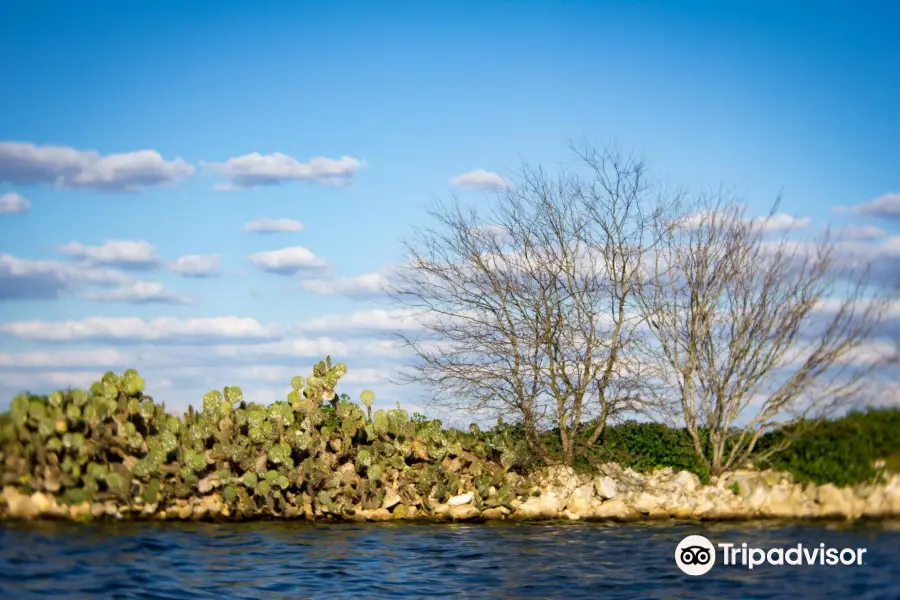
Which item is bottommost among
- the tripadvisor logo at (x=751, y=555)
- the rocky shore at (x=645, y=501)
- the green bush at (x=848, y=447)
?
the tripadvisor logo at (x=751, y=555)

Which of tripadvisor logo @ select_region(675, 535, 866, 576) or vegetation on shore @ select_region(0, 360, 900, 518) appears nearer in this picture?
tripadvisor logo @ select_region(675, 535, 866, 576)

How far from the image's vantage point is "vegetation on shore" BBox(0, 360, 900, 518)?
11.7m

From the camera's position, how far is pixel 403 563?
10.4 m

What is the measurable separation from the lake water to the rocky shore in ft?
2.26

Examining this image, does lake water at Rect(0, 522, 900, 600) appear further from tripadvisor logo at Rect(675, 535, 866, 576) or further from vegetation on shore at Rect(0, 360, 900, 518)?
vegetation on shore at Rect(0, 360, 900, 518)

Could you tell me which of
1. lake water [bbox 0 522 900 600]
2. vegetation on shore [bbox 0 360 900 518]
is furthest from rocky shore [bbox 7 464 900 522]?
lake water [bbox 0 522 900 600]

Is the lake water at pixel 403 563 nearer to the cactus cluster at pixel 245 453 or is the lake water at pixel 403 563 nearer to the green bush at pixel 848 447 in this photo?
the cactus cluster at pixel 245 453

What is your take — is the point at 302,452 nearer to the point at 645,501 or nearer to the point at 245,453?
the point at 245,453

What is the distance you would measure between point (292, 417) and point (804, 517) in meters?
7.89

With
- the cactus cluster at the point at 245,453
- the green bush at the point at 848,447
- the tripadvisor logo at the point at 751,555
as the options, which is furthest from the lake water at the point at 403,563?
the green bush at the point at 848,447

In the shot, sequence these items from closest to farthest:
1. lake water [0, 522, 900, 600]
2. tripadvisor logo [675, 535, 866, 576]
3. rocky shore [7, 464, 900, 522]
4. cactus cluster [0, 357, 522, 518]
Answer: lake water [0, 522, 900, 600], tripadvisor logo [675, 535, 866, 576], cactus cluster [0, 357, 522, 518], rocky shore [7, 464, 900, 522]

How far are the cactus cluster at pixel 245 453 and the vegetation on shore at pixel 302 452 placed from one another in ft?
0.06

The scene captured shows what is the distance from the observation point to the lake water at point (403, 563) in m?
9.16

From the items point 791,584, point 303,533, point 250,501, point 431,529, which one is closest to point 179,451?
point 250,501
